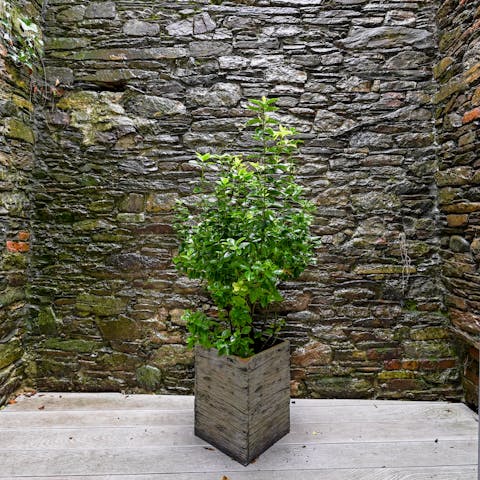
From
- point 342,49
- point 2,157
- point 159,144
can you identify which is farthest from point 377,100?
point 2,157

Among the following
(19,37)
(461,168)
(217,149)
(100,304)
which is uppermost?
(19,37)

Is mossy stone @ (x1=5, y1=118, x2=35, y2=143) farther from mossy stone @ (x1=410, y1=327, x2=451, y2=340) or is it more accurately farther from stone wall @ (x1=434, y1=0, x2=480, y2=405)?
mossy stone @ (x1=410, y1=327, x2=451, y2=340)

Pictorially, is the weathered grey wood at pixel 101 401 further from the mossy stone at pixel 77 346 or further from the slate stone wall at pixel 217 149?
the mossy stone at pixel 77 346

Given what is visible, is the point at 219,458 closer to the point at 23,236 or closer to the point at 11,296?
the point at 11,296

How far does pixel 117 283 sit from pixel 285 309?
3.27ft

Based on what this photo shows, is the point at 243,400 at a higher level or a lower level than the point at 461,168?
lower

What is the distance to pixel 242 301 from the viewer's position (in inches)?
56.9

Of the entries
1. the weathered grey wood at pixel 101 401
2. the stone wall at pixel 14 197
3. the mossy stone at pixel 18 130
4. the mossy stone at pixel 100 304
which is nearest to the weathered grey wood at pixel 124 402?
the weathered grey wood at pixel 101 401

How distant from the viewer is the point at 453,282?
1862 mm

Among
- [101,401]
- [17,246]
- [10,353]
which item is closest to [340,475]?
[101,401]

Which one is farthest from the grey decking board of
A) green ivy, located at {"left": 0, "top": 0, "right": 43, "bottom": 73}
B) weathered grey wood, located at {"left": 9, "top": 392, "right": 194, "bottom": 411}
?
green ivy, located at {"left": 0, "top": 0, "right": 43, "bottom": 73}

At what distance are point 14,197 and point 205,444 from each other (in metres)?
1.64

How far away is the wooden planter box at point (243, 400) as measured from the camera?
141cm

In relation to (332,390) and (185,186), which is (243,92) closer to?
(185,186)
